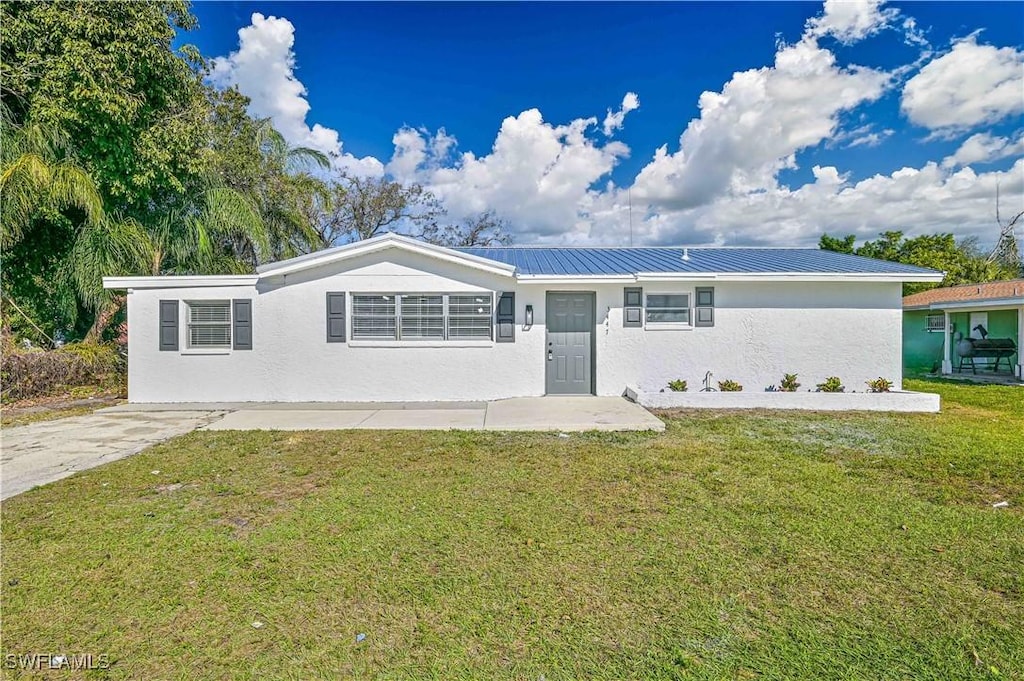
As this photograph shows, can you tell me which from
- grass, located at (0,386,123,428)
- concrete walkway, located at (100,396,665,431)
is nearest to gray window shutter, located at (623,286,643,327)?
concrete walkway, located at (100,396,665,431)

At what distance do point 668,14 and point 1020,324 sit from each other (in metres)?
12.0

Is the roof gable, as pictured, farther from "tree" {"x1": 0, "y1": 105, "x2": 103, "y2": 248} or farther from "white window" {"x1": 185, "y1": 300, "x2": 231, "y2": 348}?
"tree" {"x1": 0, "y1": 105, "x2": 103, "y2": 248}

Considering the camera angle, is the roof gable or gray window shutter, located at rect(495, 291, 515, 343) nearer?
the roof gable

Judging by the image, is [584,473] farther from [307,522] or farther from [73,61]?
[73,61]

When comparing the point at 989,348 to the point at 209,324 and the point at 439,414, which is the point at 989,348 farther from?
the point at 209,324

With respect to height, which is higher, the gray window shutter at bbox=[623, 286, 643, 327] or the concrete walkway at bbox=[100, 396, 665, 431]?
the gray window shutter at bbox=[623, 286, 643, 327]

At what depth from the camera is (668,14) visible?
1100 cm

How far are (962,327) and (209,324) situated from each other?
23.2 metres

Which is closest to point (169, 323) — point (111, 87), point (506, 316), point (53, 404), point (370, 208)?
point (53, 404)

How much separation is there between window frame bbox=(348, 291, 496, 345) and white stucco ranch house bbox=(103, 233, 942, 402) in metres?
0.03

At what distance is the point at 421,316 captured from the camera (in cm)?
1009

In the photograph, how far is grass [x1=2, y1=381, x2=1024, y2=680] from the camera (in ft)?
8.20

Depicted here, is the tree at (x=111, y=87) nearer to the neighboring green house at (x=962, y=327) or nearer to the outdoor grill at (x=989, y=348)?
the neighboring green house at (x=962, y=327)

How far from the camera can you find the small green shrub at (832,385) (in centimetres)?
982
